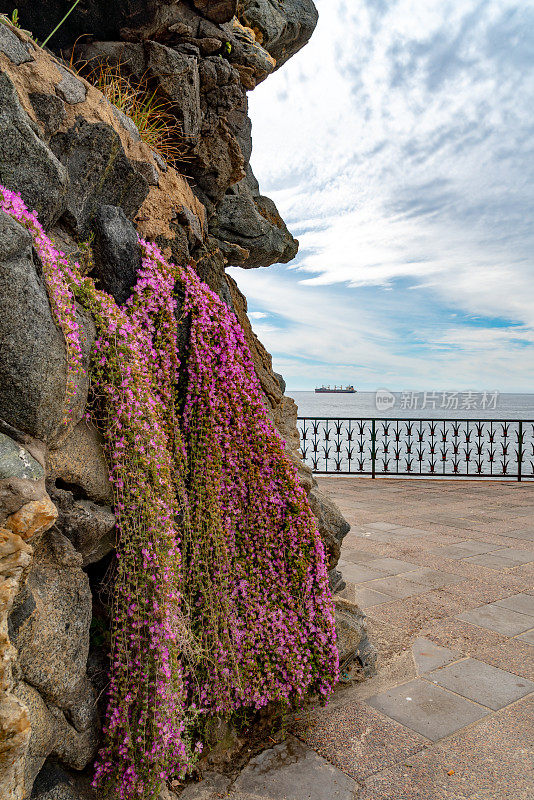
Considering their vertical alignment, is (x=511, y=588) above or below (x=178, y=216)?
below

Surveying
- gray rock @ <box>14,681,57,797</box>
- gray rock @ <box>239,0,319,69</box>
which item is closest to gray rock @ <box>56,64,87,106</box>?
gray rock @ <box>14,681,57,797</box>

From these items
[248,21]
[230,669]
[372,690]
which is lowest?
[372,690]

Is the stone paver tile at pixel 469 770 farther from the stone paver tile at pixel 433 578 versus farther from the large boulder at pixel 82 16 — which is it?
the large boulder at pixel 82 16

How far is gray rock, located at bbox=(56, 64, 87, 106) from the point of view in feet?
7.48

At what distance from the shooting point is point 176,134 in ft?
10.8

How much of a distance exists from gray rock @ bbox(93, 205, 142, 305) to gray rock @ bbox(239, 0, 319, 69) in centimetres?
307

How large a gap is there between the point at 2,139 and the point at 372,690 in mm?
3513

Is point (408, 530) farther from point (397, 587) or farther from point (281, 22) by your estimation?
point (281, 22)

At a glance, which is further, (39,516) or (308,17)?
(308,17)

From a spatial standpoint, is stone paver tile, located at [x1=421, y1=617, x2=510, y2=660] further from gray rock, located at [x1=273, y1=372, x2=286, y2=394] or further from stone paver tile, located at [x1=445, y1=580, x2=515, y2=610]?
gray rock, located at [x1=273, y1=372, x2=286, y2=394]

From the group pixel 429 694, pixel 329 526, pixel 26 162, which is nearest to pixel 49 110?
pixel 26 162

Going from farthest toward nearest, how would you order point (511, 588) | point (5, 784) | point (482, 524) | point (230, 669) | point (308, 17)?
point (482, 524)
point (308, 17)
point (511, 588)
point (230, 669)
point (5, 784)

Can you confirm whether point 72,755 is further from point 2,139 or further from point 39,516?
point 2,139

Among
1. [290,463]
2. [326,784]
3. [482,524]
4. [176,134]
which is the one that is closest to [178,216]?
[176,134]
